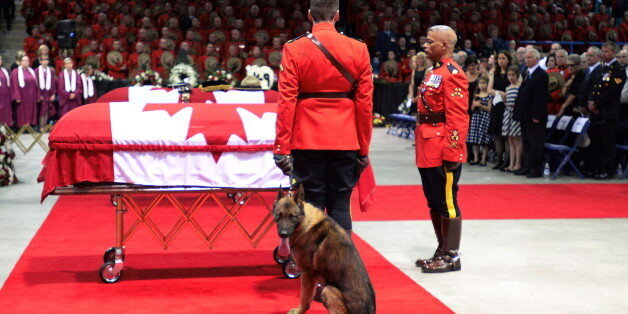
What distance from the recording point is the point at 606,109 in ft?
33.7

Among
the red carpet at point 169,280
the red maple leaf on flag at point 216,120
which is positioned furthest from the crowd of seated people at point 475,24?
the red maple leaf on flag at point 216,120

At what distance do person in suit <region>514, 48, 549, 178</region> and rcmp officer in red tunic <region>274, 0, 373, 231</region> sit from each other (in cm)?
612

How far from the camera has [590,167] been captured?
420 inches

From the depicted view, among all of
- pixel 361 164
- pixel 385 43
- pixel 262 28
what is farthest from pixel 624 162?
pixel 262 28

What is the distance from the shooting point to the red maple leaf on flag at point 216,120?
196 inches

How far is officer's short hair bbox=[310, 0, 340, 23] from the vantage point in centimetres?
436

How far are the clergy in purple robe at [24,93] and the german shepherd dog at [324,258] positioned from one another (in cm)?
1086

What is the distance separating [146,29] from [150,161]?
1525cm

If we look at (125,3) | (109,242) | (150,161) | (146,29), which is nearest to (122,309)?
(150,161)

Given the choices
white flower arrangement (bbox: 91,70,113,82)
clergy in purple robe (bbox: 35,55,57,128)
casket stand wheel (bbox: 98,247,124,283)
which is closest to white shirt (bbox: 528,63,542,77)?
casket stand wheel (bbox: 98,247,124,283)

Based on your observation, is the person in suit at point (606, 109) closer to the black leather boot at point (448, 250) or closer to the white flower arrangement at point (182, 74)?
the white flower arrangement at point (182, 74)

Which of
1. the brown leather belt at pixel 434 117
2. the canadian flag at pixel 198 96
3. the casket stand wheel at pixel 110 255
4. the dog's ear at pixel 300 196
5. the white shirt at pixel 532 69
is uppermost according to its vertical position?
the brown leather belt at pixel 434 117

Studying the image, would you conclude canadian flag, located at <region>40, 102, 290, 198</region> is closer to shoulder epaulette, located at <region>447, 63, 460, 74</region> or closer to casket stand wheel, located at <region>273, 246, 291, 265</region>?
casket stand wheel, located at <region>273, 246, 291, 265</region>

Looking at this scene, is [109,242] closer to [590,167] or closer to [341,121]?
[341,121]
